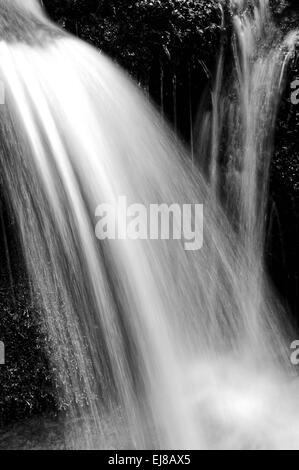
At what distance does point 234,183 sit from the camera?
3.68 meters

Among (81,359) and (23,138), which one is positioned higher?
(23,138)

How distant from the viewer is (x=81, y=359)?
279cm

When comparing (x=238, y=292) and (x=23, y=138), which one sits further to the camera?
(x=238, y=292)

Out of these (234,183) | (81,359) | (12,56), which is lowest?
(81,359)

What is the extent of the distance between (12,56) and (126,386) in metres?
2.05

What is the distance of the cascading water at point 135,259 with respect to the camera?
8.93 ft

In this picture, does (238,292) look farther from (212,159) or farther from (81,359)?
(81,359)

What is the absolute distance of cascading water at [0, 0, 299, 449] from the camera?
8.93ft

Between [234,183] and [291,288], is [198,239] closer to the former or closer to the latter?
[234,183]

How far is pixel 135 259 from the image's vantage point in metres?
3.02
